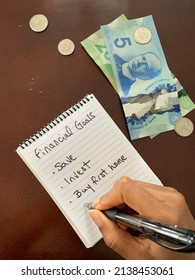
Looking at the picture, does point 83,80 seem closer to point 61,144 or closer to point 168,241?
point 61,144

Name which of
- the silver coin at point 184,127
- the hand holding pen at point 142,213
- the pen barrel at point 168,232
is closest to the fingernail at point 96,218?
the hand holding pen at point 142,213

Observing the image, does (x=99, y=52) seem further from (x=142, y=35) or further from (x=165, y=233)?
(x=165, y=233)

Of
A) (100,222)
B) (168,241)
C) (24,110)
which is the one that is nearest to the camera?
(168,241)

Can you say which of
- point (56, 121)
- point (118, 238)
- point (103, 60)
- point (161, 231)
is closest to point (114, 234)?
point (118, 238)

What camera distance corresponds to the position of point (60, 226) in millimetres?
816

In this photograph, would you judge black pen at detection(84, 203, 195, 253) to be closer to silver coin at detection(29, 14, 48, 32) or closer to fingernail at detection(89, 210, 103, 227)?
fingernail at detection(89, 210, 103, 227)

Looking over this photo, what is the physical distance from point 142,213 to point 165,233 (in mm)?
90

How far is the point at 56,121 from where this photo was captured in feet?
2.73

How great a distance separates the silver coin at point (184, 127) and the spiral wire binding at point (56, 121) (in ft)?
0.58

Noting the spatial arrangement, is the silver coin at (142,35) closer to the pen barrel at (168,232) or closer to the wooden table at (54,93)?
the wooden table at (54,93)

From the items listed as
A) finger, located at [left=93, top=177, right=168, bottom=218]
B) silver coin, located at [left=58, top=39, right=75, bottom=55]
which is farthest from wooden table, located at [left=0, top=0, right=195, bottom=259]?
finger, located at [left=93, top=177, right=168, bottom=218]
